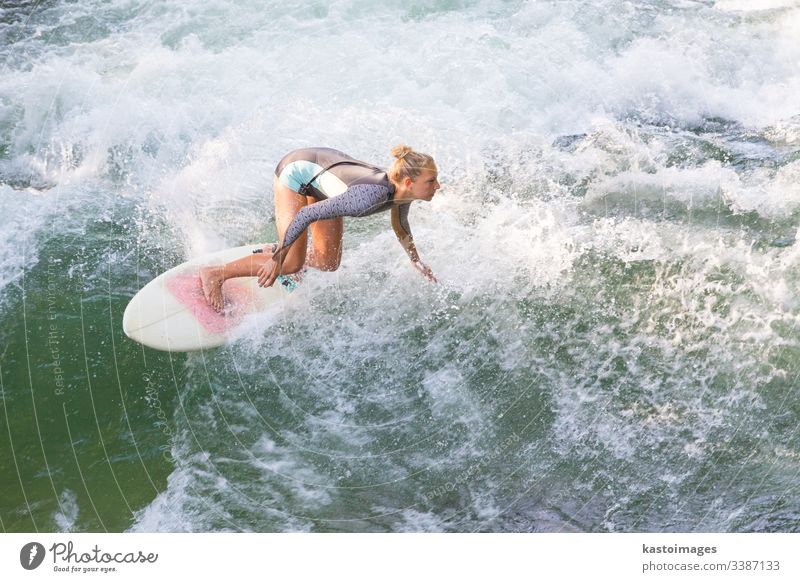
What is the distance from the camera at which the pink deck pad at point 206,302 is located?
2062 millimetres

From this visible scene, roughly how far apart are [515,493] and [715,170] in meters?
1.25

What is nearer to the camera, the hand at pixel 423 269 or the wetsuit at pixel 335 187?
the wetsuit at pixel 335 187

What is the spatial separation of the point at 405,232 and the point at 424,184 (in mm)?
204

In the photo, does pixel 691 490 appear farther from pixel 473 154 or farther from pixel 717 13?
pixel 717 13

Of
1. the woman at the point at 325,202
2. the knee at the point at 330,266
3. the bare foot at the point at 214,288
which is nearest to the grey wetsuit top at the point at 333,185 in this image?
the woman at the point at 325,202

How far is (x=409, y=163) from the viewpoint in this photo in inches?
67.1

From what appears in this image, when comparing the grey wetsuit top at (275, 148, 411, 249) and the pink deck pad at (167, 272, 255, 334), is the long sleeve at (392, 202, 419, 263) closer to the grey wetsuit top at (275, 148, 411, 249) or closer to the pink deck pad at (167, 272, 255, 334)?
the grey wetsuit top at (275, 148, 411, 249)

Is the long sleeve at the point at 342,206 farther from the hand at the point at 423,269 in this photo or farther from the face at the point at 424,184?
the hand at the point at 423,269

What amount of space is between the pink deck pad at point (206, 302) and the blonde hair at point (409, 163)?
0.62m

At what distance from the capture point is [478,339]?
6.77 feet

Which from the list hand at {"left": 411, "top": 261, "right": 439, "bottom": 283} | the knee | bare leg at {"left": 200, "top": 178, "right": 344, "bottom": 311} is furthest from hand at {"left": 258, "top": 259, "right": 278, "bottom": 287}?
hand at {"left": 411, "top": 261, "right": 439, "bottom": 283}

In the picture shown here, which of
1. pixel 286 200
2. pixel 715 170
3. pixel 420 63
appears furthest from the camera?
pixel 420 63
